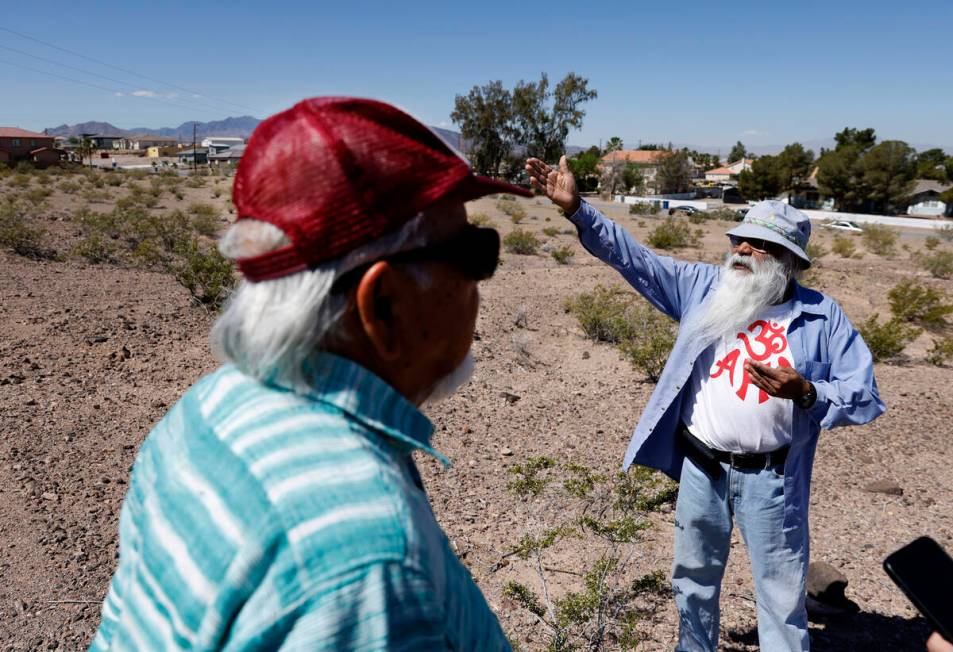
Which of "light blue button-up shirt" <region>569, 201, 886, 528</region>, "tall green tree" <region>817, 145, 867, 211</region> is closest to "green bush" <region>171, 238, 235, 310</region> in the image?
"light blue button-up shirt" <region>569, 201, 886, 528</region>

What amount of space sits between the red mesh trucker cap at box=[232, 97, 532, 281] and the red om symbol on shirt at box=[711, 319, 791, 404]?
87.0 inches

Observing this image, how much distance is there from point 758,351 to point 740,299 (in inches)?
8.8

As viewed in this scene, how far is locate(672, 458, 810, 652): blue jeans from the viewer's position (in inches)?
113

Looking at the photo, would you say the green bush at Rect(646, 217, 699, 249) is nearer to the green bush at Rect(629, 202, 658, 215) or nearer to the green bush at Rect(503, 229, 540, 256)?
the green bush at Rect(503, 229, 540, 256)

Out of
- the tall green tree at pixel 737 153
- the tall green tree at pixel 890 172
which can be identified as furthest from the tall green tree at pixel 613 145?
the tall green tree at pixel 890 172

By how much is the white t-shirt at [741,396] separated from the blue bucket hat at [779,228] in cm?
26

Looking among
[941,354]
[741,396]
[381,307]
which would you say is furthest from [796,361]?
[941,354]

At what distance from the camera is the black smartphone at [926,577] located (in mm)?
1716

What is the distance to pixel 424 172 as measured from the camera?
3.30 feet

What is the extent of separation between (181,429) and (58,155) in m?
74.5

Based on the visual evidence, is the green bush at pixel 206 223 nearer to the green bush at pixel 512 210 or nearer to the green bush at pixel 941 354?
the green bush at pixel 512 210

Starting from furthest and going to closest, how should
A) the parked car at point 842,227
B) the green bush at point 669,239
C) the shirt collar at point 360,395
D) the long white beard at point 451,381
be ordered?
the parked car at point 842,227 < the green bush at point 669,239 < the long white beard at point 451,381 < the shirt collar at point 360,395

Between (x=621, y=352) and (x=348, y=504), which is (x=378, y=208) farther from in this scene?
(x=621, y=352)

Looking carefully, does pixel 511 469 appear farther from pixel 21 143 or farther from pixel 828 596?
pixel 21 143
